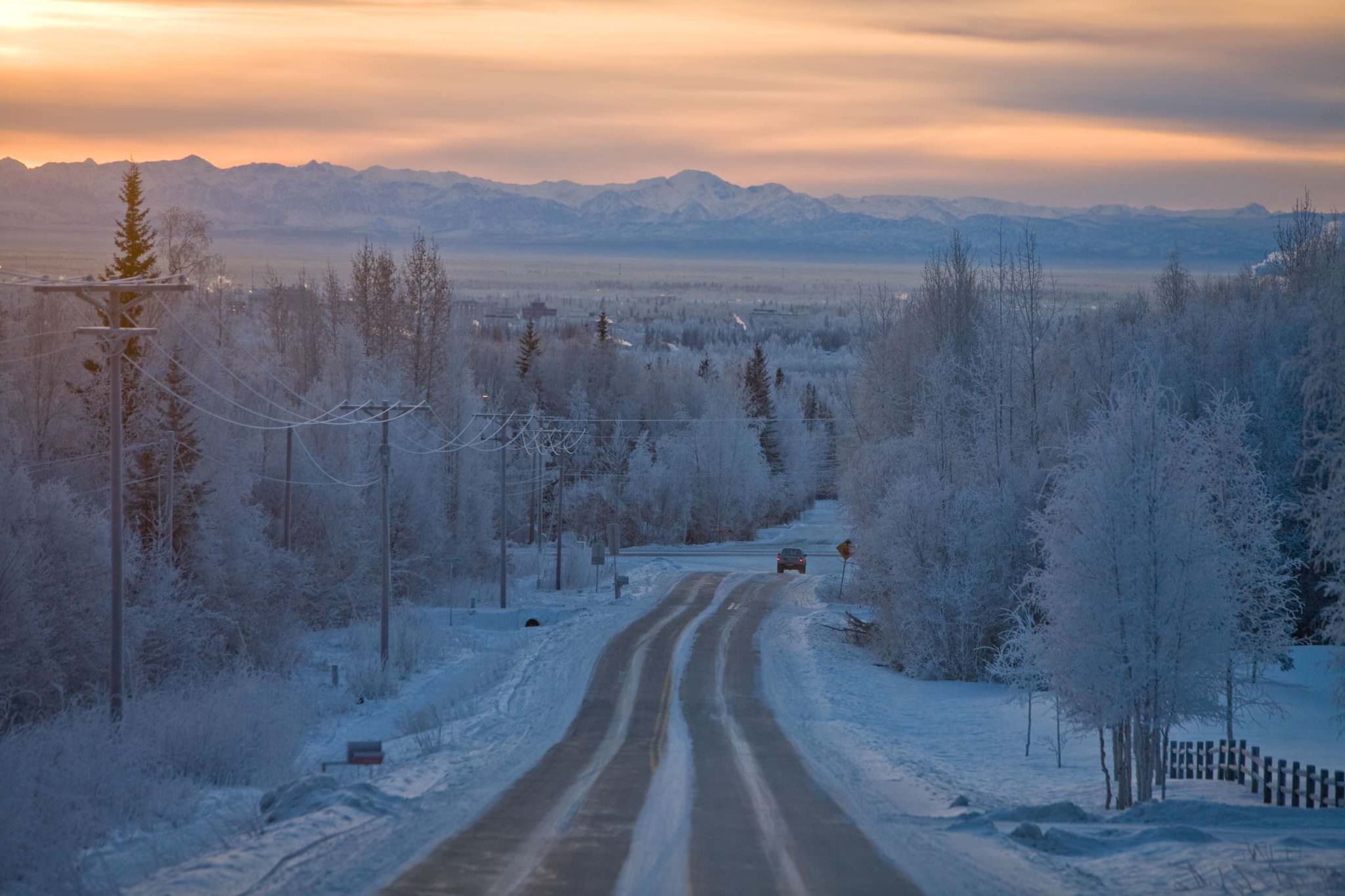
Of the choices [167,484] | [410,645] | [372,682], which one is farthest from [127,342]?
[372,682]

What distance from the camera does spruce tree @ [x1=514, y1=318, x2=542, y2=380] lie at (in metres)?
108

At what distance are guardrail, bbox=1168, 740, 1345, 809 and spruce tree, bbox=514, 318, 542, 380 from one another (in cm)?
8893

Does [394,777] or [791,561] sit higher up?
[394,777]

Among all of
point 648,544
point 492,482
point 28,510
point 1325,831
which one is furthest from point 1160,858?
point 648,544

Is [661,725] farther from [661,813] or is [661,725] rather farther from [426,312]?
[426,312]

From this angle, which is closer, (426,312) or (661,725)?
(661,725)

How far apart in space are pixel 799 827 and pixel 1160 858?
421 centimetres

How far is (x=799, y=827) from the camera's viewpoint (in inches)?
565

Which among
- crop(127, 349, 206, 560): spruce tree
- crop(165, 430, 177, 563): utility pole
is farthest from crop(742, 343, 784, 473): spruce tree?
crop(165, 430, 177, 563): utility pole

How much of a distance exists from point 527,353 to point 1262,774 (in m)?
95.0

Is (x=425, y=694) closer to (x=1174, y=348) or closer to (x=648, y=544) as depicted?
(x=1174, y=348)

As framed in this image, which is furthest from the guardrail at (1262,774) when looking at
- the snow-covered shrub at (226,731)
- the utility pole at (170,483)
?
the utility pole at (170,483)

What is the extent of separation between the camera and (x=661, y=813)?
1495cm

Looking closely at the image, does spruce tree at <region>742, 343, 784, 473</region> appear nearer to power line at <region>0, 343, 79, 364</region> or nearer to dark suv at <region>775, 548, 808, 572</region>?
dark suv at <region>775, 548, 808, 572</region>
